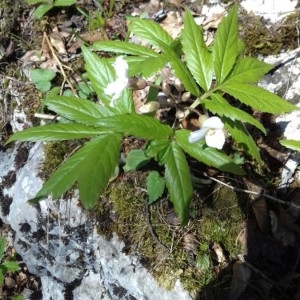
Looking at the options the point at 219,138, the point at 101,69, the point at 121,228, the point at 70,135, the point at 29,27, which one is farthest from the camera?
the point at 29,27

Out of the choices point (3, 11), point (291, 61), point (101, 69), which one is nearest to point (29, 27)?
point (3, 11)

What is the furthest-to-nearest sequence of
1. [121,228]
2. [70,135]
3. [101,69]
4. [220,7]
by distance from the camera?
[220,7] < [121,228] < [101,69] < [70,135]

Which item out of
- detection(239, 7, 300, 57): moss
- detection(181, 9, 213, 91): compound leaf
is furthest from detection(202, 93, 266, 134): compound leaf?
detection(239, 7, 300, 57): moss

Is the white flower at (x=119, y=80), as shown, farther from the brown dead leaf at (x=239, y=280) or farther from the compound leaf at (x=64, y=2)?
the compound leaf at (x=64, y=2)

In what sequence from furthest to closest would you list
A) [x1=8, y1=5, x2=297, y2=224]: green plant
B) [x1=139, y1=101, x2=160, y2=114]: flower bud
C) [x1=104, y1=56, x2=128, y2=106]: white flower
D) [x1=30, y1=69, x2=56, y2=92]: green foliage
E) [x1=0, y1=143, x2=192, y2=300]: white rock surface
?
[x1=30, y1=69, x2=56, y2=92]: green foliage
[x1=0, y1=143, x2=192, y2=300]: white rock surface
[x1=139, y1=101, x2=160, y2=114]: flower bud
[x1=104, y1=56, x2=128, y2=106]: white flower
[x1=8, y1=5, x2=297, y2=224]: green plant

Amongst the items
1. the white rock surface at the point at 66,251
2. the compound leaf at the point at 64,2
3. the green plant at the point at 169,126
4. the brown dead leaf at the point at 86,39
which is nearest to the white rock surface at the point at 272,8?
the green plant at the point at 169,126

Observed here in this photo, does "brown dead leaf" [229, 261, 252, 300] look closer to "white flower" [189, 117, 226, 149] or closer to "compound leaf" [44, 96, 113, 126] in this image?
"white flower" [189, 117, 226, 149]

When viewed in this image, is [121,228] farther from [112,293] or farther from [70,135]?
[70,135]
